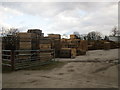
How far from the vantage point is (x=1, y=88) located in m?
4.88

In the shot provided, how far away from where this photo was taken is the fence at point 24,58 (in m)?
8.04

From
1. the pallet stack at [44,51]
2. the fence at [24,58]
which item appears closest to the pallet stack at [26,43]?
the fence at [24,58]

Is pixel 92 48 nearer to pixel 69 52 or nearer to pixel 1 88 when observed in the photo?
pixel 69 52

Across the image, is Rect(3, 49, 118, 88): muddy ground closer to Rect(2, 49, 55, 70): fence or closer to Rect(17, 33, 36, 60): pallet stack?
Rect(2, 49, 55, 70): fence

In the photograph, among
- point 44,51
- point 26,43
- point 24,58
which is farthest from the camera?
point 44,51

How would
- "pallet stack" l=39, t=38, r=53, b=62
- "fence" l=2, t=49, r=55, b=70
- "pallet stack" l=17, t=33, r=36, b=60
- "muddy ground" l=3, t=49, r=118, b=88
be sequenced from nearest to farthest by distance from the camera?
"muddy ground" l=3, t=49, r=118, b=88 < "fence" l=2, t=49, r=55, b=70 < "pallet stack" l=17, t=33, r=36, b=60 < "pallet stack" l=39, t=38, r=53, b=62

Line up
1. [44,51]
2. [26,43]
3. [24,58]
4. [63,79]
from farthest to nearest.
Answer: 1. [44,51]
2. [26,43]
3. [24,58]
4. [63,79]

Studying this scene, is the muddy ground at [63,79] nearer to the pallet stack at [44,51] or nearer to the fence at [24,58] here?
the fence at [24,58]

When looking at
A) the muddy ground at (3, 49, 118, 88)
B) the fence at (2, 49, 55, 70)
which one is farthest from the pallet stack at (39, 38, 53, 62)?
the muddy ground at (3, 49, 118, 88)

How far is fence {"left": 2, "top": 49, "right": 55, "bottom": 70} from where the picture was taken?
8042 mm

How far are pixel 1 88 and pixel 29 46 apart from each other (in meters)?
5.80

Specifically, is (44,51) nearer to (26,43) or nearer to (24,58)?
(26,43)

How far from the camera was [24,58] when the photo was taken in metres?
9.69

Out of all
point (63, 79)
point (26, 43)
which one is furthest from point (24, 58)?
point (63, 79)
